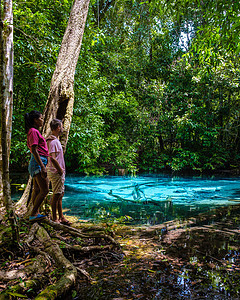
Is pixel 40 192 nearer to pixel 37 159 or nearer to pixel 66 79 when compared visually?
pixel 37 159

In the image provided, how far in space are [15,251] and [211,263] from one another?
2.12 meters

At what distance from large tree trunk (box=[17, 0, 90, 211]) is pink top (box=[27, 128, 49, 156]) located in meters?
0.46

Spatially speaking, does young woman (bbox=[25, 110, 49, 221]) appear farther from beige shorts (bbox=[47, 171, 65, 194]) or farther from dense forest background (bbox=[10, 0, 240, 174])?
dense forest background (bbox=[10, 0, 240, 174])

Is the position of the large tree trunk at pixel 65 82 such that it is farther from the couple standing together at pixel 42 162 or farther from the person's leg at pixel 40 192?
the person's leg at pixel 40 192

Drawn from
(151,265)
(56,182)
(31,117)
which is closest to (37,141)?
(31,117)

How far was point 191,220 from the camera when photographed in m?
4.45

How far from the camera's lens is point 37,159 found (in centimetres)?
304

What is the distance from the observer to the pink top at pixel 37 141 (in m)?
3.04

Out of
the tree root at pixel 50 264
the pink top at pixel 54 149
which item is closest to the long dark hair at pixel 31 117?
the pink top at pixel 54 149

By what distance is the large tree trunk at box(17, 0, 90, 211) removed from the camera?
3.82 meters

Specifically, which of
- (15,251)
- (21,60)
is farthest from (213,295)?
(21,60)

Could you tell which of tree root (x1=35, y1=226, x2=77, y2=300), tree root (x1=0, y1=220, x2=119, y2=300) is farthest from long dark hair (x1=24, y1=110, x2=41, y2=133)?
tree root (x1=35, y1=226, x2=77, y2=300)

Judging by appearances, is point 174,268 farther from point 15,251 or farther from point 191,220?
point 191,220

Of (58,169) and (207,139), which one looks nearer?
(58,169)
